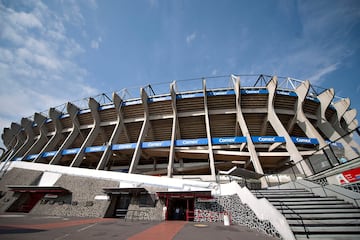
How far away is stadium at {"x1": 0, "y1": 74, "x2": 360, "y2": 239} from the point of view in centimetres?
606

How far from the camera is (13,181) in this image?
14984 mm

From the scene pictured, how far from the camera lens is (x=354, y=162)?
19.8 feet

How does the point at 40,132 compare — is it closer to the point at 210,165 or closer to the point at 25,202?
the point at 25,202

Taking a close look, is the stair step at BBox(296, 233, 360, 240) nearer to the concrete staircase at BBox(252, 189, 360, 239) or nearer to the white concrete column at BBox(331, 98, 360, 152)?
the concrete staircase at BBox(252, 189, 360, 239)

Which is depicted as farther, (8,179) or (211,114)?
(211,114)

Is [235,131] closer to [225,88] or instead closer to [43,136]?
[225,88]

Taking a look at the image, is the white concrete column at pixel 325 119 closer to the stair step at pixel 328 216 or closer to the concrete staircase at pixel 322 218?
the concrete staircase at pixel 322 218

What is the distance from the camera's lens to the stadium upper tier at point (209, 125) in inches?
644

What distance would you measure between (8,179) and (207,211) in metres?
21.6

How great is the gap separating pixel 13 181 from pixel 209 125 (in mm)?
22725

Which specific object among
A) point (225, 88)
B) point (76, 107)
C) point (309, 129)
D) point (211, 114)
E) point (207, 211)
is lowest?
point (207, 211)

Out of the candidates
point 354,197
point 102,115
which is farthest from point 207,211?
point 102,115

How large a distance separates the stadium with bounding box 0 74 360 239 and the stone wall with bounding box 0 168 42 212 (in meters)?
0.11

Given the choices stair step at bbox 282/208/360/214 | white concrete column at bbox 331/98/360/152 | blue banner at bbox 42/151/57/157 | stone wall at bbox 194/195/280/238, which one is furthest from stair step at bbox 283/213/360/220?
blue banner at bbox 42/151/57/157
